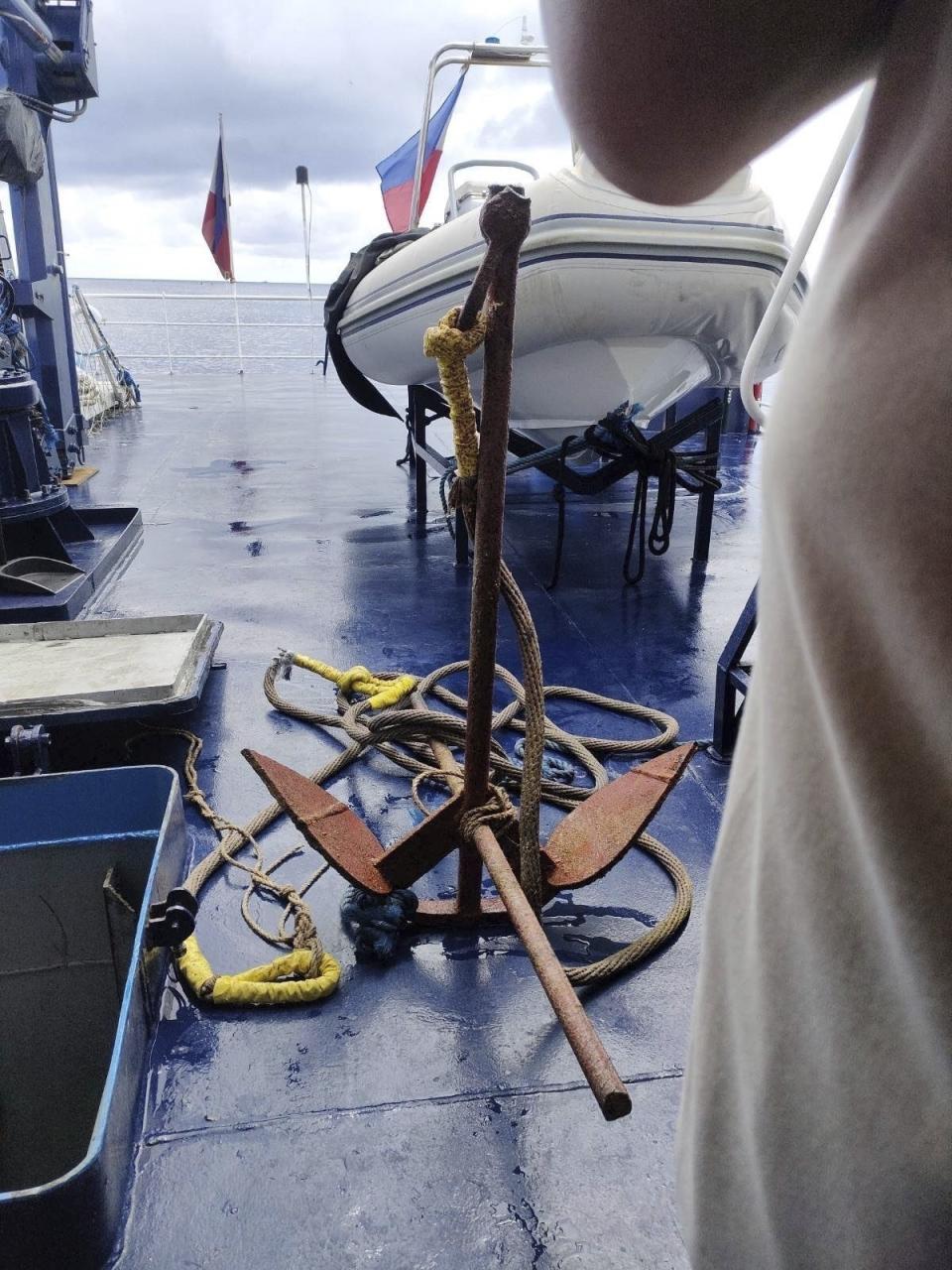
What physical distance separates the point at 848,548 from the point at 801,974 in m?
0.21

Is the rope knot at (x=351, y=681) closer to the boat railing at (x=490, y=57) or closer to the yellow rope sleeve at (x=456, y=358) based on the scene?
the yellow rope sleeve at (x=456, y=358)

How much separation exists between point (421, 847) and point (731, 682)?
1.00 meters

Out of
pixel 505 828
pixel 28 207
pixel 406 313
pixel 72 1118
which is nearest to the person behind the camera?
pixel 505 828

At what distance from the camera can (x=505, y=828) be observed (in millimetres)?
1443

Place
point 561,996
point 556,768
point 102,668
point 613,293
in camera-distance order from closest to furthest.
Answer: point 561,996 < point 556,768 < point 102,668 < point 613,293

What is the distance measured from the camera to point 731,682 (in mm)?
2160

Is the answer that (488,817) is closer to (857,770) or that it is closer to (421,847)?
(421,847)

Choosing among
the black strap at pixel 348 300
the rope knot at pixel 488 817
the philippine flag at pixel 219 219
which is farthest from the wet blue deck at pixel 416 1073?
the philippine flag at pixel 219 219

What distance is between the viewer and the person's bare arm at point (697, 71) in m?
0.40

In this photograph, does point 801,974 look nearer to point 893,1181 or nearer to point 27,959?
point 893,1181

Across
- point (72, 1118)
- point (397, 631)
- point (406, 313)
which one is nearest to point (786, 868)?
point (72, 1118)

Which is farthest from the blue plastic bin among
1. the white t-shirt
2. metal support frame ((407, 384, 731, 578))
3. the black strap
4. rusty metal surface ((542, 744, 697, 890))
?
the black strap

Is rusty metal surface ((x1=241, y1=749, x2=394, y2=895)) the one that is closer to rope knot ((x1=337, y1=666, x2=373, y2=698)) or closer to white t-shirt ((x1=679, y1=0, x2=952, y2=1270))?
rope knot ((x1=337, y1=666, x2=373, y2=698))

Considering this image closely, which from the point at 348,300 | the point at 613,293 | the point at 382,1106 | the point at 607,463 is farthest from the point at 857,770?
the point at 348,300
